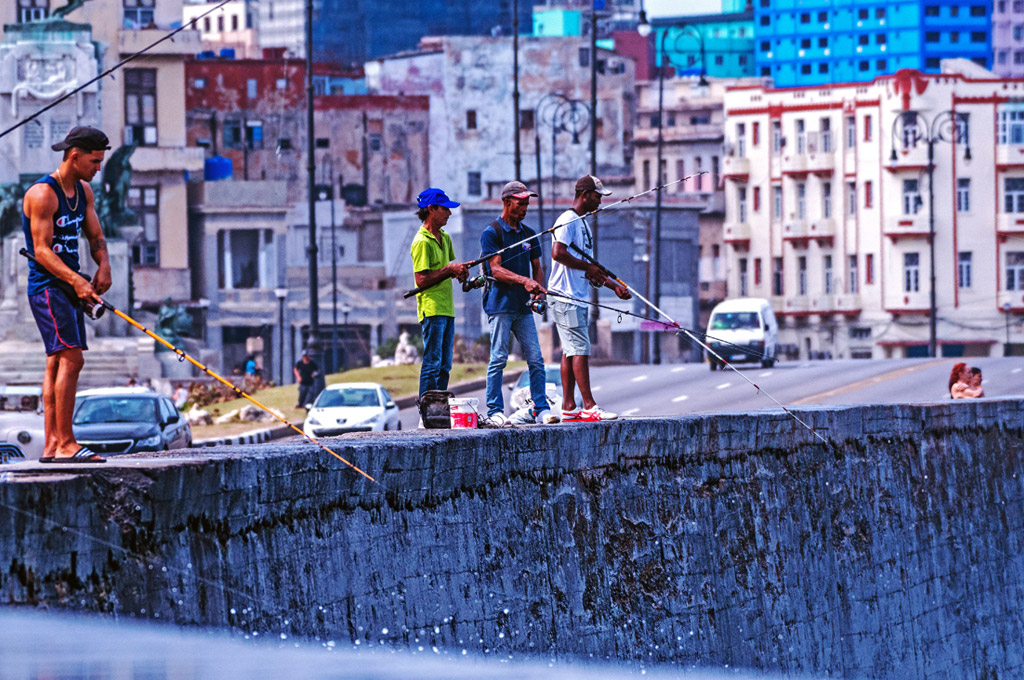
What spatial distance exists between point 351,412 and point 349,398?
0.90 m

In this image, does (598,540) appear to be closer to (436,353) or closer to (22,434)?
(436,353)

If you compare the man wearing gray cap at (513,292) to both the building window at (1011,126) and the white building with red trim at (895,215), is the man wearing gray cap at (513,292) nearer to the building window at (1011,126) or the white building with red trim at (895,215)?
the white building with red trim at (895,215)

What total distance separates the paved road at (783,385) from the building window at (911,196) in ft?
111

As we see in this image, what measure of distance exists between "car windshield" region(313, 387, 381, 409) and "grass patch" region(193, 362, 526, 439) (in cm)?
280

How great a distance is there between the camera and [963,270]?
274ft

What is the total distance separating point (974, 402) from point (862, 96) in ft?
238

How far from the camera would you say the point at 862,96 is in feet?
280

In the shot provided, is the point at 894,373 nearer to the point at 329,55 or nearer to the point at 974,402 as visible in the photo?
the point at 974,402

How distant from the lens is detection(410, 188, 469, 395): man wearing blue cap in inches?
425

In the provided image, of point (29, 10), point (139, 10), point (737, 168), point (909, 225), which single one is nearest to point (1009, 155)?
point (909, 225)

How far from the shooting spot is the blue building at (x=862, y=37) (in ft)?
416

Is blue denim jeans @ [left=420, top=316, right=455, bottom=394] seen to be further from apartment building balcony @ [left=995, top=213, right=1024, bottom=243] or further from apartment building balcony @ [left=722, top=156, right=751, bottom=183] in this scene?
apartment building balcony @ [left=722, top=156, right=751, bottom=183]

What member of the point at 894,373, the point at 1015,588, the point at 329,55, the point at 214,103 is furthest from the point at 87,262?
the point at 329,55

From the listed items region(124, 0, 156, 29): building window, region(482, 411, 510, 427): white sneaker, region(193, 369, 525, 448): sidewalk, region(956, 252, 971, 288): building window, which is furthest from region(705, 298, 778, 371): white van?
region(124, 0, 156, 29): building window
